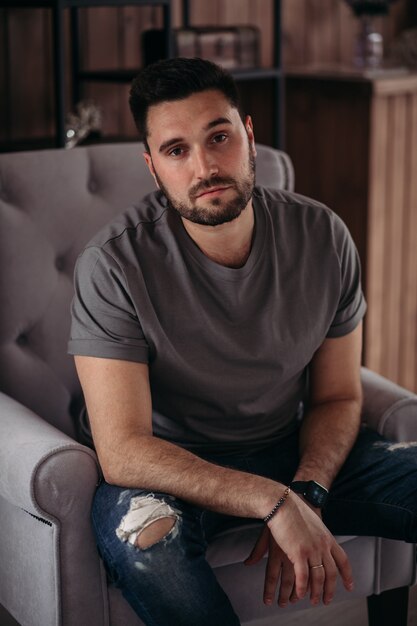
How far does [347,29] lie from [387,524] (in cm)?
219

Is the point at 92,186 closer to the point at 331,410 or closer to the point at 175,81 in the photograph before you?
the point at 175,81

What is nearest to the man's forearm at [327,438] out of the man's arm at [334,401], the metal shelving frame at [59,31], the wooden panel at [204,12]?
the man's arm at [334,401]

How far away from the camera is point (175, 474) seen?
1.68m

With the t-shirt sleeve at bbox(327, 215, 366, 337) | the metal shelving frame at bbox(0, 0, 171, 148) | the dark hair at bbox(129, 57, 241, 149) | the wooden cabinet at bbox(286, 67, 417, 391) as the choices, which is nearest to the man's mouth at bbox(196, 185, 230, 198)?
the dark hair at bbox(129, 57, 241, 149)

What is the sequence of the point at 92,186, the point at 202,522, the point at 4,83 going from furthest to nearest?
the point at 4,83 → the point at 92,186 → the point at 202,522

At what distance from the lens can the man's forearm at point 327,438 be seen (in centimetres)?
182

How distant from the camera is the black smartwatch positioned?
1761mm

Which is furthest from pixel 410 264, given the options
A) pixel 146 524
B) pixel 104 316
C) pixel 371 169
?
pixel 146 524

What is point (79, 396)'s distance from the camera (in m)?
2.13

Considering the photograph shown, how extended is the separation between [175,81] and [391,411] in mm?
749

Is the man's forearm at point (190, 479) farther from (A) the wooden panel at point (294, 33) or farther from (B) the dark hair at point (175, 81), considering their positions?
(A) the wooden panel at point (294, 33)

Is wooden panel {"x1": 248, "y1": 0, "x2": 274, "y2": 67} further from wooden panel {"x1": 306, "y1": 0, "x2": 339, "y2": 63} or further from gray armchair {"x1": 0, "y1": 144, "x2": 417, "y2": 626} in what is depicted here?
gray armchair {"x1": 0, "y1": 144, "x2": 417, "y2": 626}

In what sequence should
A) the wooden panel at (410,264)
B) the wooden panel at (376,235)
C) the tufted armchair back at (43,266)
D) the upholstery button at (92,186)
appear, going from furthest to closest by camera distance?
the wooden panel at (410,264)
the wooden panel at (376,235)
the upholstery button at (92,186)
the tufted armchair back at (43,266)

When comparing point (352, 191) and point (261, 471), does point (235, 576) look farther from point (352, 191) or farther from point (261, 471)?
point (352, 191)
